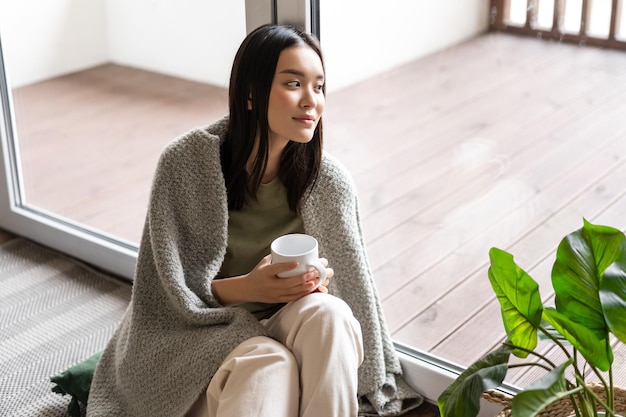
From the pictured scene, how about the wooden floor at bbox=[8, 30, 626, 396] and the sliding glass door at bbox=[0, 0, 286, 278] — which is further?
the sliding glass door at bbox=[0, 0, 286, 278]

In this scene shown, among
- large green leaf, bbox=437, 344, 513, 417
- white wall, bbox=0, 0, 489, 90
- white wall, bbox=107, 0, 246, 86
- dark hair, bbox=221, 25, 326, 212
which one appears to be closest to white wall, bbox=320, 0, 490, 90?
white wall, bbox=0, 0, 489, 90

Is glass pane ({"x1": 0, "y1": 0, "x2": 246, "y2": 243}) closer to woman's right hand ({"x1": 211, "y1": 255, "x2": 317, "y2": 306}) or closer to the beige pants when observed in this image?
woman's right hand ({"x1": 211, "y1": 255, "x2": 317, "y2": 306})

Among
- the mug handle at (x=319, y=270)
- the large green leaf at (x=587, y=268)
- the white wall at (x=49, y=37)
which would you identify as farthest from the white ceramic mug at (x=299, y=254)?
the white wall at (x=49, y=37)

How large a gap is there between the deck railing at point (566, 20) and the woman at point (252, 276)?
0.43m

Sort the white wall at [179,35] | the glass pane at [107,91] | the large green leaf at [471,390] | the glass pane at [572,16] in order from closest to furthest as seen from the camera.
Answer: the large green leaf at [471,390]
the glass pane at [572,16]
the white wall at [179,35]
the glass pane at [107,91]

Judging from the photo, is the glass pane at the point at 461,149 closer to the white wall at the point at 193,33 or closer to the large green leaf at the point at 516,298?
the white wall at the point at 193,33

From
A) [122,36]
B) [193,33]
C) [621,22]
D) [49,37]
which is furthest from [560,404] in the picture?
[49,37]

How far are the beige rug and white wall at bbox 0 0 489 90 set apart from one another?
551 mm

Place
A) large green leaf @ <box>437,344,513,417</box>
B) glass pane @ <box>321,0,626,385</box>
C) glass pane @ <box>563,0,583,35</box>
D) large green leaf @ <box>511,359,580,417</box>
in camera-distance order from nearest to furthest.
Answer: large green leaf @ <box>511,359,580,417</box> → large green leaf @ <box>437,344,513,417</box> → glass pane @ <box>563,0,583,35</box> → glass pane @ <box>321,0,626,385</box>

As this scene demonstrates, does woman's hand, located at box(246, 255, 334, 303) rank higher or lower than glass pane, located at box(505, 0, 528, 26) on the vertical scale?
lower

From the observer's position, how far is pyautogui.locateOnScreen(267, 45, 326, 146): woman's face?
157cm

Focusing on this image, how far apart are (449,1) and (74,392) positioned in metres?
1.15

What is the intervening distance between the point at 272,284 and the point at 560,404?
562 millimetres

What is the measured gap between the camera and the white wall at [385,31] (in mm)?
1869
